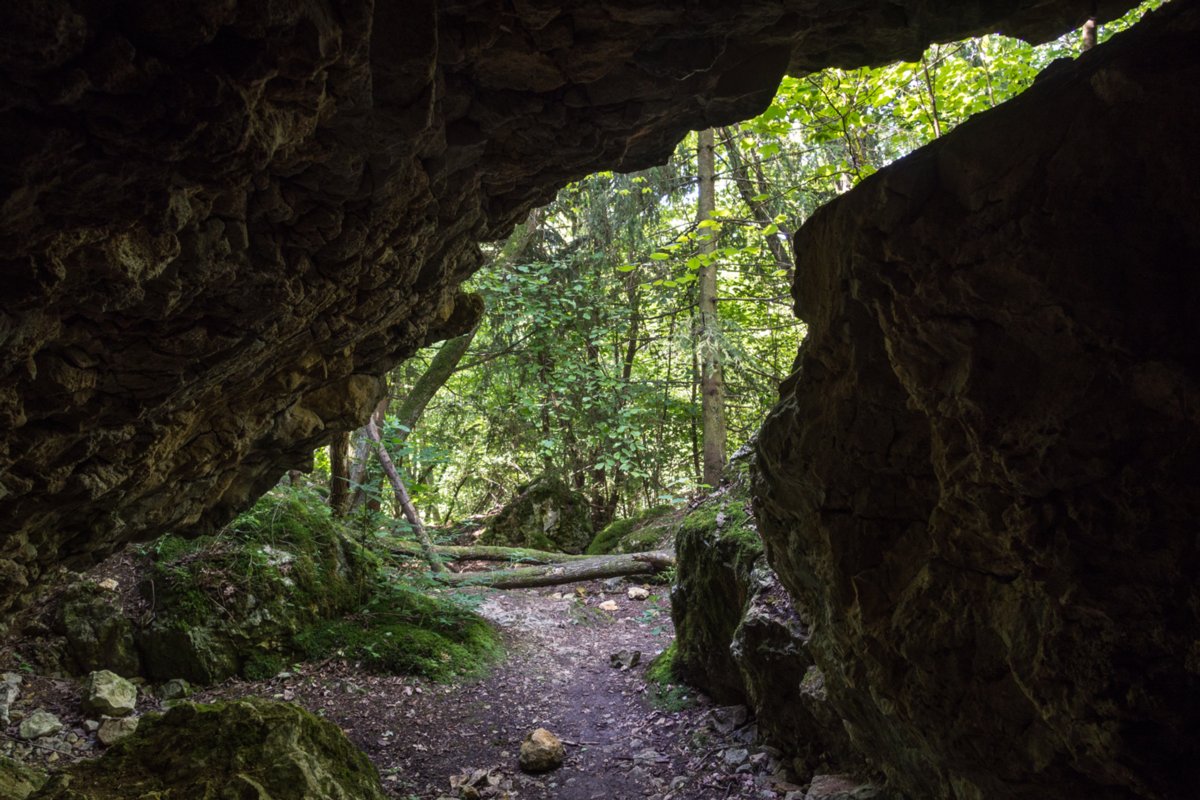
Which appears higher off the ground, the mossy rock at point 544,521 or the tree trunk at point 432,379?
the tree trunk at point 432,379

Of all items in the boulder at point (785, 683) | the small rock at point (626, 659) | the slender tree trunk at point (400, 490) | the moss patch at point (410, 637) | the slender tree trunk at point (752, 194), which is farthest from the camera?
the slender tree trunk at point (752, 194)

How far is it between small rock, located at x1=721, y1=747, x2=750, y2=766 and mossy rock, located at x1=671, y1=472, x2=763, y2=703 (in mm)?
667

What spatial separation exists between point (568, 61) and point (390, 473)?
828 centimetres

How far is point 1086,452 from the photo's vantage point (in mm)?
2836

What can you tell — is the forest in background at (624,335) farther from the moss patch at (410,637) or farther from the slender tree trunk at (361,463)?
the moss patch at (410,637)

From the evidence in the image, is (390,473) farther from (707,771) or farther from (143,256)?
(143,256)

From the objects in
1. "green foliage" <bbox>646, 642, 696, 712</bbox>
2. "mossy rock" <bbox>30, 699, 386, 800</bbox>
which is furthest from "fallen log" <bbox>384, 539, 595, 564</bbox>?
"mossy rock" <bbox>30, 699, 386, 800</bbox>

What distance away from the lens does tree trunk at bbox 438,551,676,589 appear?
39.6 ft

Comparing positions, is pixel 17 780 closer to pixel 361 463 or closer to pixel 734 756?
pixel 734 756

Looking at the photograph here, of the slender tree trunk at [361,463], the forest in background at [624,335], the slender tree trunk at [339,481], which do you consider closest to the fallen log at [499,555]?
the forest in background at [624,335]

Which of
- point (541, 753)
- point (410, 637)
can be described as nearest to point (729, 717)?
point (541, 753)

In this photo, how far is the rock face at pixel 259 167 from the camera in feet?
6.82

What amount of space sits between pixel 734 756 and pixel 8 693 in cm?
609

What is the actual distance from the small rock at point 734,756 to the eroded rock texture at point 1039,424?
2.36 meters
